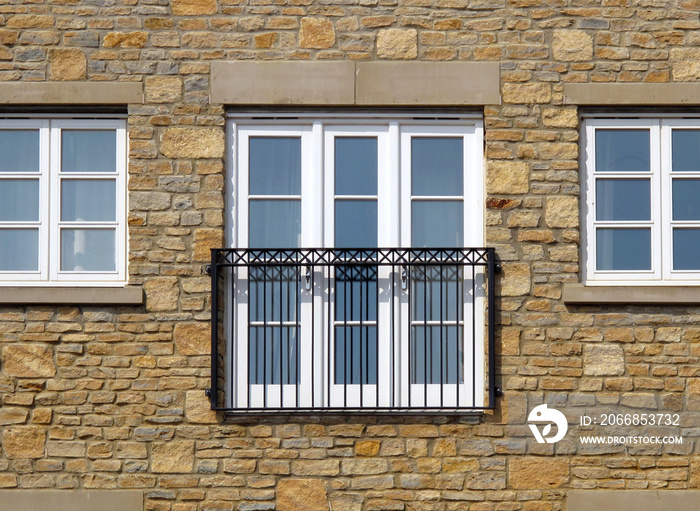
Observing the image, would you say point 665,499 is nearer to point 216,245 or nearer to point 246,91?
point 216,245

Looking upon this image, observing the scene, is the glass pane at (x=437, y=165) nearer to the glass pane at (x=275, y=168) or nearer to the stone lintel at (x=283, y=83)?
the stone lintel at (x=283, y=83)

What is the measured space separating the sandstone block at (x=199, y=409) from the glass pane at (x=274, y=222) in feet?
4.04

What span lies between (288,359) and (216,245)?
1.03 metres

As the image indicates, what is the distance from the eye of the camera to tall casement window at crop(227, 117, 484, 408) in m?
7.73

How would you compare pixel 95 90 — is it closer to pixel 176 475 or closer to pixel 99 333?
pixel 99 333

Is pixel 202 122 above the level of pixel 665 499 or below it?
above

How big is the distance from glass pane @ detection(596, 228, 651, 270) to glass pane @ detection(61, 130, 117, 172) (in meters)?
3.84

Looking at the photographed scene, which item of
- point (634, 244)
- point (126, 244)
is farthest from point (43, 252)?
point (634, 244)

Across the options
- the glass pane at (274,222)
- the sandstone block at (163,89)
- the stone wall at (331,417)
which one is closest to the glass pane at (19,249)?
the stone wall at (331,417)

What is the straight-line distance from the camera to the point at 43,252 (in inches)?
308

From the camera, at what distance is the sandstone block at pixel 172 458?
24.8ft

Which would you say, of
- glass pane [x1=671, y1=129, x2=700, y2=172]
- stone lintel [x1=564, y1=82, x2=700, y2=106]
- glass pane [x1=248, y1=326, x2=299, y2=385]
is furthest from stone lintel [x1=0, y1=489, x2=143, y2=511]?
glass pane [x1=671, y1=129, x2=700, y2=172]

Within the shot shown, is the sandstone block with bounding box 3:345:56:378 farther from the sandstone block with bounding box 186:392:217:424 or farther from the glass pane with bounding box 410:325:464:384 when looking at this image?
the glass pane with bounding box 410:325:464:384

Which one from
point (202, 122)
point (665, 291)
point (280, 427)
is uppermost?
point (202, 122)
